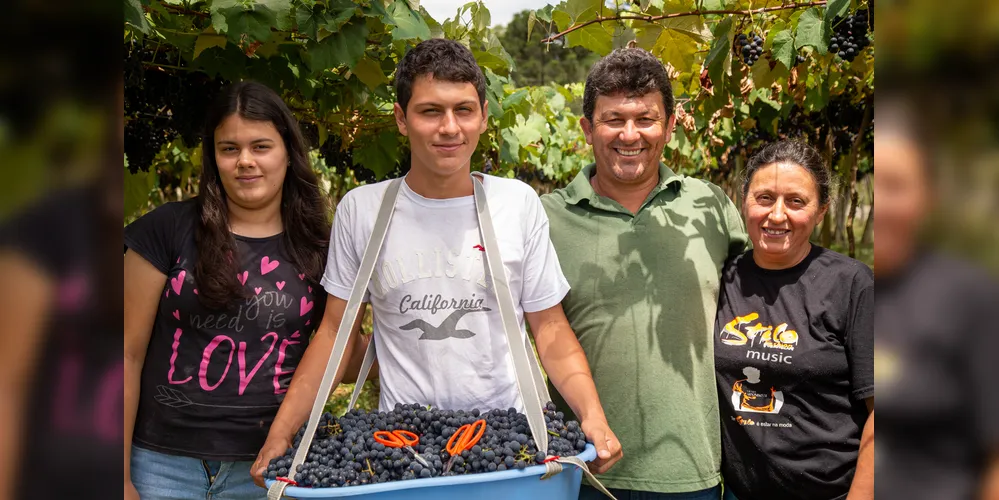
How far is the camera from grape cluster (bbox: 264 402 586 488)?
1564mm

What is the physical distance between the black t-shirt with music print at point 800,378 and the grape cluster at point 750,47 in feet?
3.85

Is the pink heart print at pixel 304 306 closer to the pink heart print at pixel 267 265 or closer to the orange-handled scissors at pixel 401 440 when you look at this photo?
the pink heart print at pixel 267 265

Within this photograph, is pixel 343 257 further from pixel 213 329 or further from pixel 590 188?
pixel 590 188

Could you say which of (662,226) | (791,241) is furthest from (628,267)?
(791,241)

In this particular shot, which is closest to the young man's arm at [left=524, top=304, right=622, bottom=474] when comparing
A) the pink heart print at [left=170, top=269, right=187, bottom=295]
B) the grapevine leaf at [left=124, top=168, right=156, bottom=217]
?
the pink heart print at [left=170, top=269, right=187, bottom=295]

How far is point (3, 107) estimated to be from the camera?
1.10 ft

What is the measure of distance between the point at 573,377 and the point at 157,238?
3.77 ft

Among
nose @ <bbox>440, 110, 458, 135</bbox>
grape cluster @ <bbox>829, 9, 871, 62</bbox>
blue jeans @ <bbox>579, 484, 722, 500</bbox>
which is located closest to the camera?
nose @ <bbox>440, 110, 458, 135</bbox>

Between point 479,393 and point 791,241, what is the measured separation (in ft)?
3.03

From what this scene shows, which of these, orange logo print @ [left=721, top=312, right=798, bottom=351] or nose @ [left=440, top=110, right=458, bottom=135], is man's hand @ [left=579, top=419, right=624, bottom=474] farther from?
nose @ [left=440, top=110, right=458, bottom=135]

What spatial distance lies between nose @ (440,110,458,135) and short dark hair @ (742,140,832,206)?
0.89 meters

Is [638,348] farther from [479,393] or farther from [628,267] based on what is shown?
[479,393]

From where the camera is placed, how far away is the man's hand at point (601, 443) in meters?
1.80

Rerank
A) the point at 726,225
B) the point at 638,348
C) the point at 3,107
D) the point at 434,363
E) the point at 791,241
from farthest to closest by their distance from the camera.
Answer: the point at 726,225 → the point at 638,348 → the point at 791,241 → the point at 434,363 → the point at 3,107
